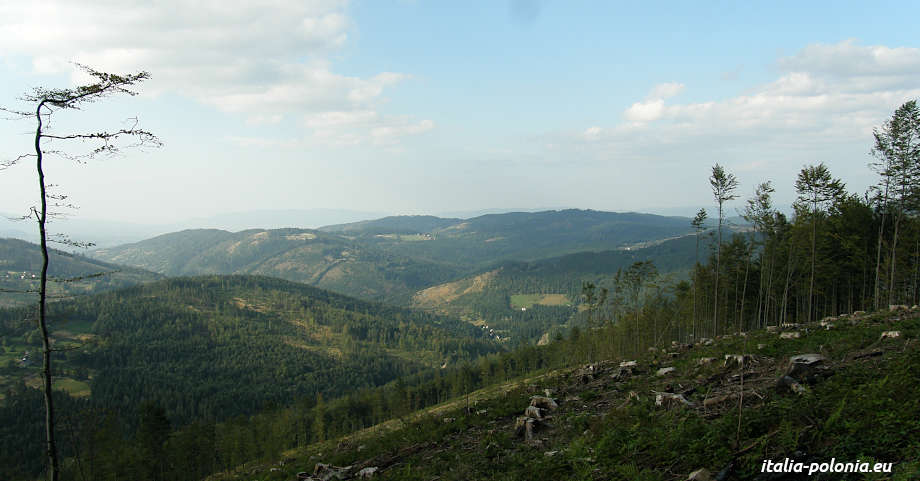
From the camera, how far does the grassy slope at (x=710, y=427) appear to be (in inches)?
335

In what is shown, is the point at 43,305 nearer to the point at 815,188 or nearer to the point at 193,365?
the point at 815,188

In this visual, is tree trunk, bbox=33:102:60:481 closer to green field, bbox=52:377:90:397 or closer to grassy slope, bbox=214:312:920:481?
grassy slope, bbox=214:312:920:481

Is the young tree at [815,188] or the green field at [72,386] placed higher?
the young tree at [815,188]

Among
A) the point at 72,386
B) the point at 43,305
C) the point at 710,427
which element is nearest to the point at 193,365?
the point at 72,386

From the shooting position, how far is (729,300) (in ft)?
163

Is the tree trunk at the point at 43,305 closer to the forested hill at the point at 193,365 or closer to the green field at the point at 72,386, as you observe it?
the forested hill at the point at 193,365

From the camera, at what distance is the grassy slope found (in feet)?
27.9

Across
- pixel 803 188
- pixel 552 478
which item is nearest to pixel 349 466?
pixel 552 478

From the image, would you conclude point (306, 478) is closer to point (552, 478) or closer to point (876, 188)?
point (552, 478)

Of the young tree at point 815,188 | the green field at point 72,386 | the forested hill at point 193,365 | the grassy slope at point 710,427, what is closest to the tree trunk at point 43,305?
the grassy slope at point 710,427

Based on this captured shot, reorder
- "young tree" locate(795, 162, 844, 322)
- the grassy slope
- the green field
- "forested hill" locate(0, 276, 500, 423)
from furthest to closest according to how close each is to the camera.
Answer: "forested hill" locate(0, 276, 500, 423) → the green field → "young tree" locate(795, 162, 844, 322) → the grassy slope

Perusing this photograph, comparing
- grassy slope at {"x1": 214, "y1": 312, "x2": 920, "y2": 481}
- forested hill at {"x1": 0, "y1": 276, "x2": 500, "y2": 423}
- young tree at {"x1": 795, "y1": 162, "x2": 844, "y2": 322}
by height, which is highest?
young tree at {"x1": 795, "y1": 162, "x2": 844, "y2": 322}

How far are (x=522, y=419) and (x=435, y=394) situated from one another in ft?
261

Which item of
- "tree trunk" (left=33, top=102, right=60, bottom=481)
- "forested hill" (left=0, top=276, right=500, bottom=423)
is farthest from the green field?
"tree trunk" (left=33, top=102, right=60, bottom=481)
